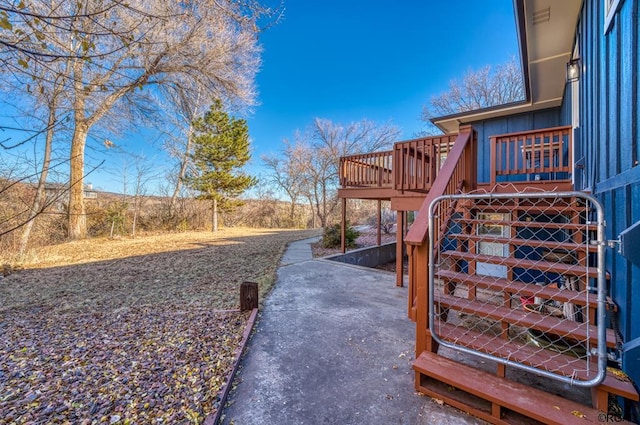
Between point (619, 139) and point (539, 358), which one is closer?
point (539, 358)

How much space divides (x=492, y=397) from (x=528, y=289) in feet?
2.76

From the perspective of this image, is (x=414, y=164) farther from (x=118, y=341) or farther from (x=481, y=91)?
(x=481, y=91)

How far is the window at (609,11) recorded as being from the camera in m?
1.87

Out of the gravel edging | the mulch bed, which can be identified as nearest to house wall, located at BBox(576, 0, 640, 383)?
the gravel edging

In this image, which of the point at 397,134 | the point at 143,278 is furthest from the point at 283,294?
the point at 397,134

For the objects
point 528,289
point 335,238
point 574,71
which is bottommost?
point 335,238

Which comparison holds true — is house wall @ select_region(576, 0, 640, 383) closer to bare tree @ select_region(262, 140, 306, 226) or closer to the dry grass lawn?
the dry grass lawn

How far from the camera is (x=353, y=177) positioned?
707 cm

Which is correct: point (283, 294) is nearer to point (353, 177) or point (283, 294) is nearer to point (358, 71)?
point (353, 177)

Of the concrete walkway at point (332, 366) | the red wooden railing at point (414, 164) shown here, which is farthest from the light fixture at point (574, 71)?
the concrete walkway at point (332, 366)

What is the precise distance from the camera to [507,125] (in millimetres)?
6246

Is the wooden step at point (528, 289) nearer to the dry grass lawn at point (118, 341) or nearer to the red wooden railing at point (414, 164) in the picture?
the dry grass lawn at point (118, 341)

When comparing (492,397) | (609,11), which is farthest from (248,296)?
(609,11)

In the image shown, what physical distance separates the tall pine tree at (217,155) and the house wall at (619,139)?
40.7ft
